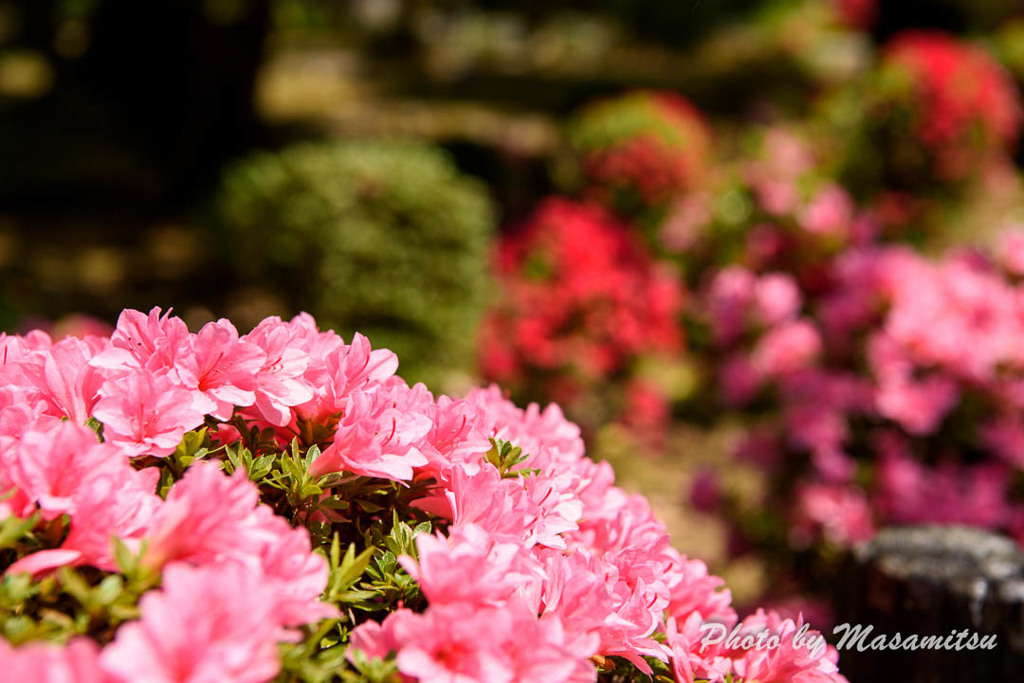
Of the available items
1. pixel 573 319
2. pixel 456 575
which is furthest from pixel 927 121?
pixel 456 575

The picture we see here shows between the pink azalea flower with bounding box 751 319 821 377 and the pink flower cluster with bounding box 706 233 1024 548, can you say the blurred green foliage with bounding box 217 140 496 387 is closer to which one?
the pink flower cluster with bounding box 706 233 1024 548

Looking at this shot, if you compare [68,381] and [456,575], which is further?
[68,381]

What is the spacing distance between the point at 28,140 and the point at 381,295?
7.12 m

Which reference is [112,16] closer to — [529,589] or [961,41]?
[529,589]

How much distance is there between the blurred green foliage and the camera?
5.28 meters

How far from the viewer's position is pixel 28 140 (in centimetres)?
1052

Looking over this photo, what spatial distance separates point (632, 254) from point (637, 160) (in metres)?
1.94

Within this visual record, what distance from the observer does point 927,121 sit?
852 centimetres

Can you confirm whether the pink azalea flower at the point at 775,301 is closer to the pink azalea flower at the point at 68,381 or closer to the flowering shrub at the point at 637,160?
the pink azalea flower at the point at 68,381

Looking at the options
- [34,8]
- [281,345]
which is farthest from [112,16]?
[281,345]

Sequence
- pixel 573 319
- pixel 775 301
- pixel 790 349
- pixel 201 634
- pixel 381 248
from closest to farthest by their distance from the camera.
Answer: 1. pixel 201 634
2. pixel 790 349
3. pixel 775 301
4. pixel 381 248
5. pixel 573 319

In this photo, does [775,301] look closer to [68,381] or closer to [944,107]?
[68,381]

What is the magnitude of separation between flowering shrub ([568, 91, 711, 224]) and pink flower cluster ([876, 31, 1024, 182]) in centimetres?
197

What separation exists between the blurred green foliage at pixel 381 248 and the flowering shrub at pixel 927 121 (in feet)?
15.6
